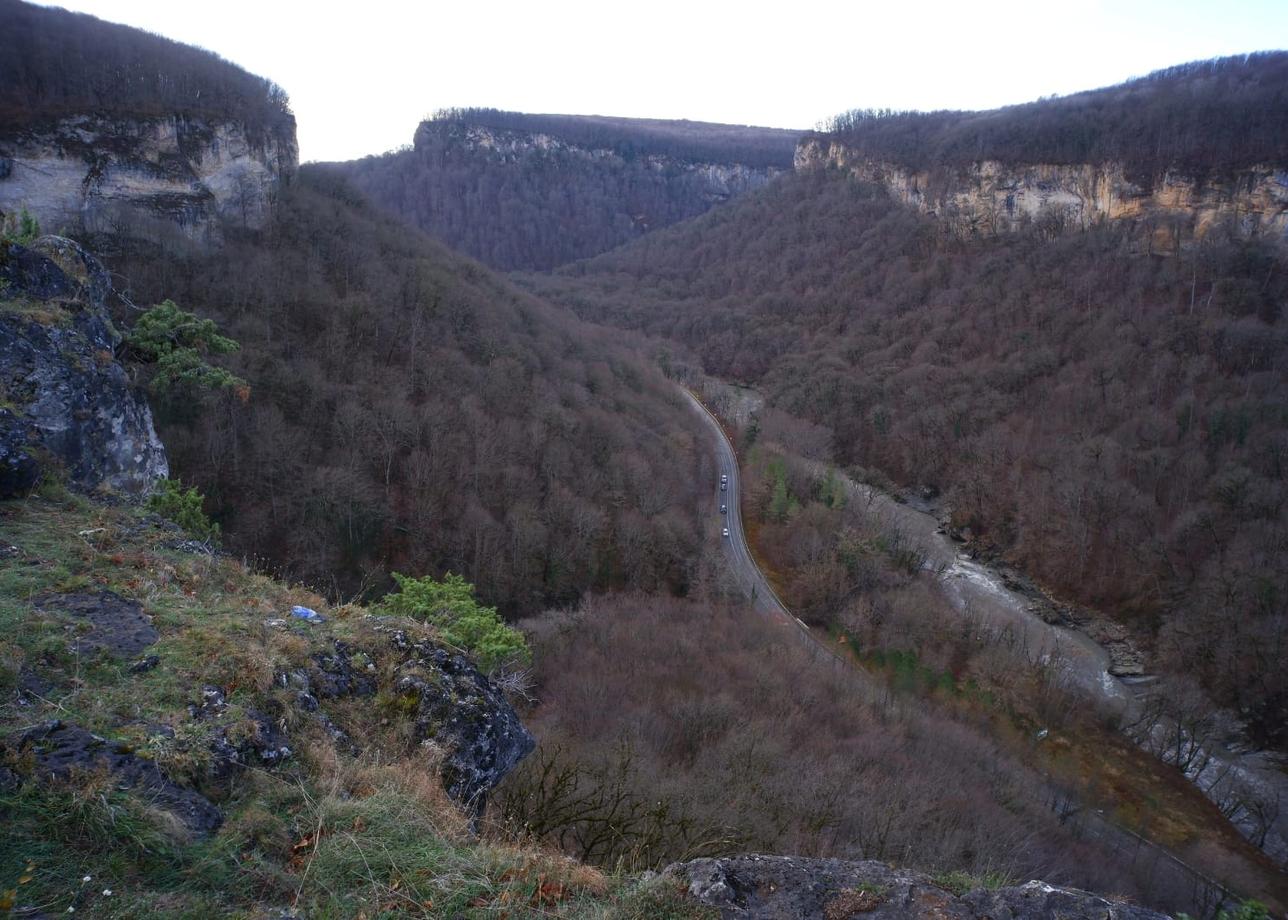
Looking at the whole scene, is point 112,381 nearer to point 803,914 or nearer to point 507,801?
point 507,801

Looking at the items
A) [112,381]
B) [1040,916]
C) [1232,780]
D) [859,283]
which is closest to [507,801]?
[1040,916]

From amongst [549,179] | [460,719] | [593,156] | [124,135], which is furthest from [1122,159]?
[593,156]

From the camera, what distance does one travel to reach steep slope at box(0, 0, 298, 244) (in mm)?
31953

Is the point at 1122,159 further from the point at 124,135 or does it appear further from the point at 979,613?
the point at 124,135

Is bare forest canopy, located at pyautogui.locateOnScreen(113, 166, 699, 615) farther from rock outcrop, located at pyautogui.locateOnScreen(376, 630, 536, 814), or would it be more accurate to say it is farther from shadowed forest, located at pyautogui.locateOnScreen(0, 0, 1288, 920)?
rock outcrop, located at pyautogui.locateOnScreen(376, 630, 536, 814)

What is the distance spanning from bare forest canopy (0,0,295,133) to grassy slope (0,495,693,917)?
122 ft

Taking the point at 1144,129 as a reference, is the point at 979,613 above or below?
below

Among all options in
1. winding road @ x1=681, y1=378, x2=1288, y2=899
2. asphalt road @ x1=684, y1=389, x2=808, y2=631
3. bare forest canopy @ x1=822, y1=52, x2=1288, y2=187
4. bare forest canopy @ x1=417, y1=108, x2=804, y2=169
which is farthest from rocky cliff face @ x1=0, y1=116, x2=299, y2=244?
bare forest canopy @ x1=417, y1=108, x2=804, y2=169

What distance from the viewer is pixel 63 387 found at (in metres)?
10.1

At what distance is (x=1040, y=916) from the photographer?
18.2 feet

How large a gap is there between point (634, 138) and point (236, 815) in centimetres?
17582

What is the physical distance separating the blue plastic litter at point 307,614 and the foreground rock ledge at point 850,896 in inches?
193

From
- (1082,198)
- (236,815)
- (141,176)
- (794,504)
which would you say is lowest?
(794,504)

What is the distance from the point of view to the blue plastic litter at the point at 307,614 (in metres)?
7.93
